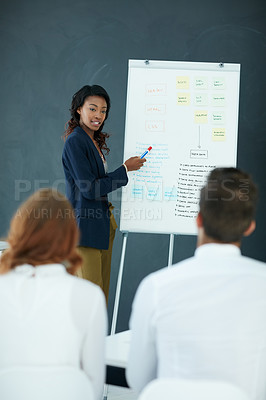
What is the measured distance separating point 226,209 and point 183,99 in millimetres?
1986

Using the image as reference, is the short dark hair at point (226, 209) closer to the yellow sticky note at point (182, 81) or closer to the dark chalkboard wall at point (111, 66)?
the yellow sticky note at point (182, 81)

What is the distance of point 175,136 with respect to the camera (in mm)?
3154

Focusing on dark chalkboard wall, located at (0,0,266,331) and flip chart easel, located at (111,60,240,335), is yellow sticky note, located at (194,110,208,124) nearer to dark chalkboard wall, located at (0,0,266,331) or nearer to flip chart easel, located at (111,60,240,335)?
flip chart easel, located at (111,60,240,335)

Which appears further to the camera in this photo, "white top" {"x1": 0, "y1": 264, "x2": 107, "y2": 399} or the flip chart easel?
the flip chart easel

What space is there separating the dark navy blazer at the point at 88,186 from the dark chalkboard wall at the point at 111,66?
89 centimetres

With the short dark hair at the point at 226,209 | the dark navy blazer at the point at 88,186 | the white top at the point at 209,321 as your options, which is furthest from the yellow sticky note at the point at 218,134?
the white top at the point at 209,321

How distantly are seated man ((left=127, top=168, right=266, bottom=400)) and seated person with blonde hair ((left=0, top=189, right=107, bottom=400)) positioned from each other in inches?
5.4

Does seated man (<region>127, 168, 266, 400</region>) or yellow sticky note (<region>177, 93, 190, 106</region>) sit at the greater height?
yellow sticky note (<region>177, 93, 190, 106</region>)

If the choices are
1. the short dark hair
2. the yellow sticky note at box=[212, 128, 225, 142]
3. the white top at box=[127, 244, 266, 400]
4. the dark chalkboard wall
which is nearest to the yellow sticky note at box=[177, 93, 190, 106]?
the yellow sticky note at box=[212, 128, 225, 142]

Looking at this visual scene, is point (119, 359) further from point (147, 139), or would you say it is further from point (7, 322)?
point (147, 139)

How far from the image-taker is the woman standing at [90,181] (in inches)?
110

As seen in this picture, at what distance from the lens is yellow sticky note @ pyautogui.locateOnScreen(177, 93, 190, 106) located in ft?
10.4

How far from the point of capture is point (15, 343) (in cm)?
124

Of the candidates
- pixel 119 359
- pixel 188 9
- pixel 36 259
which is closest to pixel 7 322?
pixel 36 259
